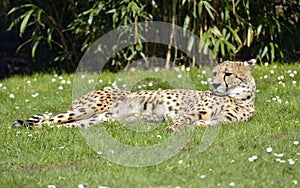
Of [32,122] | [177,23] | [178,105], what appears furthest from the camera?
[177,23]

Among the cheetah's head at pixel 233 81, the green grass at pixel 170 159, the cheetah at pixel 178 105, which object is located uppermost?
the cheetah's head at pixel 233 81

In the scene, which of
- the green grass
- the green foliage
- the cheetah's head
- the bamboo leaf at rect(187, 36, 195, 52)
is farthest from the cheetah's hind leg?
the bamboo leaf at rect(187, 36, 195, 52)

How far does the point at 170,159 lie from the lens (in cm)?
502

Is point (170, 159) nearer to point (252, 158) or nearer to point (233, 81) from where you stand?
point (252, 158)

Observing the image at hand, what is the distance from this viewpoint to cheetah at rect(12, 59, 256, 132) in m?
6.27

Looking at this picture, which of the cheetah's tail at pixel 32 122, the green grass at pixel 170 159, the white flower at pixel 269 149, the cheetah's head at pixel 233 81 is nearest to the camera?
the green grass at pixel 170 159

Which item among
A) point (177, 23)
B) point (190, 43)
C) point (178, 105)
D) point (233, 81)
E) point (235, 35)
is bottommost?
point (178, 105)

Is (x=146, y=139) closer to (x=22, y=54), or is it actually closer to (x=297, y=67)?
(x=297, y=67)

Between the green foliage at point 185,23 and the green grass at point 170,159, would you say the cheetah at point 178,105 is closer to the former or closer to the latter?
the green grass at point 170,159

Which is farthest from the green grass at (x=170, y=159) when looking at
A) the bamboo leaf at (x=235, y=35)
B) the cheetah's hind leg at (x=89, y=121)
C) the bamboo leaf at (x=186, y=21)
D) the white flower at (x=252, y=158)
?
the bamboo leaf at (x=186, y=21)

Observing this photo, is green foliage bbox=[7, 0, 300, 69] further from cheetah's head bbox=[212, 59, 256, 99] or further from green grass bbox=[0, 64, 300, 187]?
cheetah's head bbox=[212, 59, 256, 99]

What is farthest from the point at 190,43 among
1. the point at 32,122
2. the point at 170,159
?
the point at 170,159

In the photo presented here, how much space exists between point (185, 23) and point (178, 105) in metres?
3.09

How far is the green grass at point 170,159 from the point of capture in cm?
455
